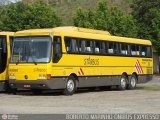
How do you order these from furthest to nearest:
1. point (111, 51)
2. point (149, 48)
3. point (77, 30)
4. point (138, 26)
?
point (138, 26), point (149, 48), point (111, 51), point (77, 30)

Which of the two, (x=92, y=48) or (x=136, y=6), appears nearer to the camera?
(x=92, y=48)

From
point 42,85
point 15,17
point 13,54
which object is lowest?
point 42,85

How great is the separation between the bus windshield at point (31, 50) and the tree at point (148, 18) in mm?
27535

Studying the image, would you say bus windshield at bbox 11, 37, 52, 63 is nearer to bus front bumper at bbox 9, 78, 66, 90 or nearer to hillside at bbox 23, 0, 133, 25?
bus front bumper at bbox 9, 78, 66, 90

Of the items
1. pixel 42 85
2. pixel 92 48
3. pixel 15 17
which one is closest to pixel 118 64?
pixel 92 48

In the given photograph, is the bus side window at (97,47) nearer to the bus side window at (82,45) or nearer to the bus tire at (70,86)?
the bus side window at (82,45)

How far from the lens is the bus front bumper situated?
22.5 metres

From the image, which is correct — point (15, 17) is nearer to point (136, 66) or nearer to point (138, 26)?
point (138, 26)

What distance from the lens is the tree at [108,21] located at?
157 ft

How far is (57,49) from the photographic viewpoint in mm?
22938

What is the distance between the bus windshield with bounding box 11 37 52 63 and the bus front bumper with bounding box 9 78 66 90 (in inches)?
36.8

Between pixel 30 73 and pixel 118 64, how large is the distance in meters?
7.47

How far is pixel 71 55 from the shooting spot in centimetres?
2398

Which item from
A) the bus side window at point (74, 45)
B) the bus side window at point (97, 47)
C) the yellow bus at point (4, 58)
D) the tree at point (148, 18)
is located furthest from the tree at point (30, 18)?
the bus side window at point (74, 45)
